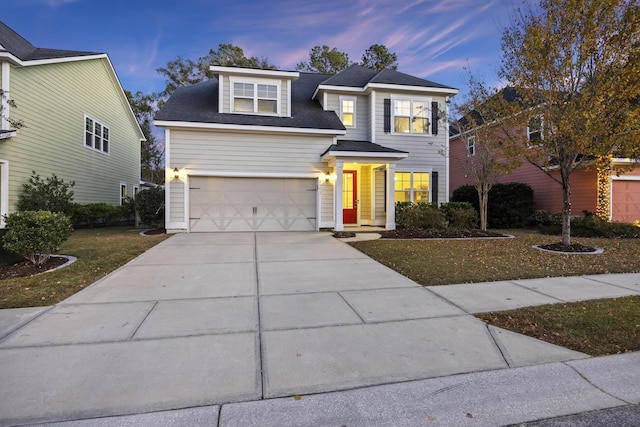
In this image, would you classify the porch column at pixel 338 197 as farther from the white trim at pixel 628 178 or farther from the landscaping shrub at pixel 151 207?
the white trim at pixel 628 178

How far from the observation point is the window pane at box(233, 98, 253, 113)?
12492 mm

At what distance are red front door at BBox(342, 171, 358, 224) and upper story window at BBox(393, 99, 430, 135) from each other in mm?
2710

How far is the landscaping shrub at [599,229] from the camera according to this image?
11203mm

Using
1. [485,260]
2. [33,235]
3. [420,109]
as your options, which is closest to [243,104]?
[420,109]

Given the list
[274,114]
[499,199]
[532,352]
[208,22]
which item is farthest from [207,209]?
[499,199]

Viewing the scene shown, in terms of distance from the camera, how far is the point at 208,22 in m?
14.1

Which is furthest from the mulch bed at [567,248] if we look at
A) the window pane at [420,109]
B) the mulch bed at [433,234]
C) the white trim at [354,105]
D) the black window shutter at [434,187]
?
the white trim at [354,105]

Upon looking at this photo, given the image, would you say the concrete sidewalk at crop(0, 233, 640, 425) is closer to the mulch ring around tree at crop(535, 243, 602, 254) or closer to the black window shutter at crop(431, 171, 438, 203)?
the mulch ring around tree at crop(535, 243, 602, 254)

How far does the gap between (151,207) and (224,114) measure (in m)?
4.41

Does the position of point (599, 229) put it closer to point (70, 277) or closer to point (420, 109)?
point (420, 109)

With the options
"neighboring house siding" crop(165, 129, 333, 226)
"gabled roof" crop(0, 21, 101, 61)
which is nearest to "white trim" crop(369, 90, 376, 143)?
"neighboring house siding" crop(165, 129, 333, 226)

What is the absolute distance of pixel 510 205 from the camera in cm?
1433

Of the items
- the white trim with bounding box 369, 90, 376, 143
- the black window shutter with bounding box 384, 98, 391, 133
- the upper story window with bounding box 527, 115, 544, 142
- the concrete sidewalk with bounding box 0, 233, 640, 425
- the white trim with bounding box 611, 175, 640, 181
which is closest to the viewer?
the concrete sidewalk with bounding box 0, 233, 640, 425

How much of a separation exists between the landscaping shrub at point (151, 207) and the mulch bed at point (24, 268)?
5.61 metres
